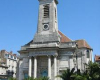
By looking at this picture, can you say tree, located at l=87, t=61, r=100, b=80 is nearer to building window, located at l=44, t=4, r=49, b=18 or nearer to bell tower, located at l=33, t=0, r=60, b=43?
bell tower, located at l=33, t=0, r=60, b=43

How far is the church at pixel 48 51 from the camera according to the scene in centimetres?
3666

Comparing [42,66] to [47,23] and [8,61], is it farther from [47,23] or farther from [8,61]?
[8,61]

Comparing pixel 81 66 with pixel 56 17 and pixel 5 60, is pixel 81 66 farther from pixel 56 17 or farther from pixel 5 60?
pixel 5 60

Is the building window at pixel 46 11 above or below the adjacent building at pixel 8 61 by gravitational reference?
above

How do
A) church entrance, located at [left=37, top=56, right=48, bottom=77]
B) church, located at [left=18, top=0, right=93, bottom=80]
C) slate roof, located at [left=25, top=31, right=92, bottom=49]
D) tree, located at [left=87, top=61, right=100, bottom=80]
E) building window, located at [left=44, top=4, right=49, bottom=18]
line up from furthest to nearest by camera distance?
building window, located at [left=44, top=4, right=49, bottom=18], slate roof, located at [left=25, top=31, right=92, bottom=49], church entrance, located at [left=37, top=56, right=48, bottom=77], church, located at [left=18, top=0, right=93, bottom=80], tree, located at [left=87, top=61, right=100, bottom=80]

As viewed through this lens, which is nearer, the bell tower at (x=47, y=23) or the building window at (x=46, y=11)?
the bell tower at (x=47, y=23)

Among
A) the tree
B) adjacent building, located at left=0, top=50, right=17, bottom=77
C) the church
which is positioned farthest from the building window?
adjacent building, located at left=0, top=50, right=17, bottom=77

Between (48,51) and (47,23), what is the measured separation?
624cm

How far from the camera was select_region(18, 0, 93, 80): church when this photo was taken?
36.7 meters

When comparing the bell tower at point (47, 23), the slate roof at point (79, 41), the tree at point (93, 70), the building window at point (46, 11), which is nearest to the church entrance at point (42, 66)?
the bell tower at point (47, 23)

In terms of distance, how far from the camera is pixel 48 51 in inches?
1452

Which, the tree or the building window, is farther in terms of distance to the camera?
the building window

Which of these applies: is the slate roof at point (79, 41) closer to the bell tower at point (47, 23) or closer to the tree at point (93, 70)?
the bell tower at point (47, 23)

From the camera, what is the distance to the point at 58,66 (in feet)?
121
